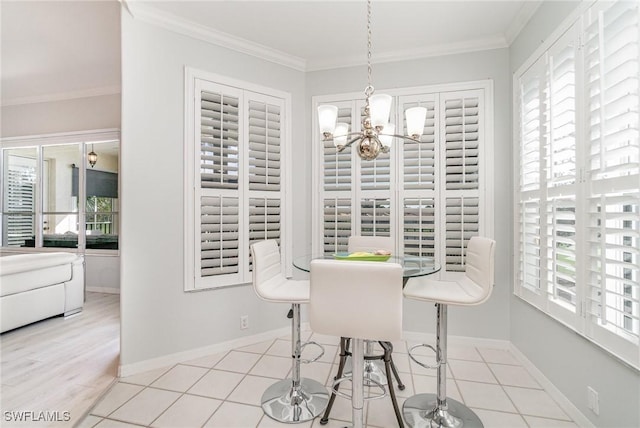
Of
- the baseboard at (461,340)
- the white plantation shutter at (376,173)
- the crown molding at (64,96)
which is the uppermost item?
the crown molding at (64,96)

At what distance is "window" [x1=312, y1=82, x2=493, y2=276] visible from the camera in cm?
286

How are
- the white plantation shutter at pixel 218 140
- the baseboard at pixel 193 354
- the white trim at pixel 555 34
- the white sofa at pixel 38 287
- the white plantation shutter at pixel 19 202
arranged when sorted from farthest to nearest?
the white plantation shutter at pixel 19 202
the white sofa at pixel 38 287
the white plantation shutter at pixel 218 140
the baseboard at pixel 193 354
the white trim at pixel 555 34

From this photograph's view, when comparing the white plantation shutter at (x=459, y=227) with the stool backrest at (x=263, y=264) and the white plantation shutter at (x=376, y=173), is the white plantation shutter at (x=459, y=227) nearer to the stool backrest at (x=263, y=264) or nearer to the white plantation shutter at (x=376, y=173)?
the white plantation shutter at (x=376, y=173)

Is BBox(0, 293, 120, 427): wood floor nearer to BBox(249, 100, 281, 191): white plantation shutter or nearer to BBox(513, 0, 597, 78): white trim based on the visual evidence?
BBox(249, 100, 281, 191): white plantation shutter

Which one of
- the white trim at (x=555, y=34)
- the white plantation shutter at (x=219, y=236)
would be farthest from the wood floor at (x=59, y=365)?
the white trim at (x=555, y=34)

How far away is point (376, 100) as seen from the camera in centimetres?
177

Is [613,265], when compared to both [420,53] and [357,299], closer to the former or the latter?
[357,299]

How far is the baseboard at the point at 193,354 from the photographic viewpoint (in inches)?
93.9

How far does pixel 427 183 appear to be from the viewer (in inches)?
117

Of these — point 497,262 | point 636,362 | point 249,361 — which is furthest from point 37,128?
point 636,362

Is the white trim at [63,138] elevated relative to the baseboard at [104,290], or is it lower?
elevated

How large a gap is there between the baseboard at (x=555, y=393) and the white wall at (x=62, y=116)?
5.76 meters

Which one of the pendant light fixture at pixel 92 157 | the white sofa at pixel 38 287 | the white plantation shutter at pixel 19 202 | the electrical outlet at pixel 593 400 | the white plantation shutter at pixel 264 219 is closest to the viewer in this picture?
the electrical outlet at pixel 593 400

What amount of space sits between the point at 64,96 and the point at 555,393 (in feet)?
22.6
